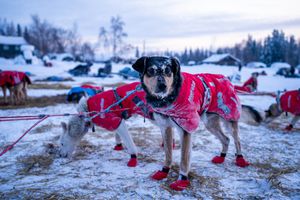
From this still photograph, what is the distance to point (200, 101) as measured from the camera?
3588 mm

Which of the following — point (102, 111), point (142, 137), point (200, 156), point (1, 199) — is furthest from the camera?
point (142, 137)

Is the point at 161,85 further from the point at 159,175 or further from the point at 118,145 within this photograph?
the point at 118,145

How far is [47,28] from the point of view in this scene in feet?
227

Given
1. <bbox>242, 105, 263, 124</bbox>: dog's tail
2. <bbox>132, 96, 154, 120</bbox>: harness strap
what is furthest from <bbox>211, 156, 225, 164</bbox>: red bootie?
<bbox>132, 96, 154, 120</bbox>: harness strap

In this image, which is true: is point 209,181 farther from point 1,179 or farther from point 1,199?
point 1,179

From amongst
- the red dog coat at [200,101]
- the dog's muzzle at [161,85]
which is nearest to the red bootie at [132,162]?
the red dog coat at [200,101]

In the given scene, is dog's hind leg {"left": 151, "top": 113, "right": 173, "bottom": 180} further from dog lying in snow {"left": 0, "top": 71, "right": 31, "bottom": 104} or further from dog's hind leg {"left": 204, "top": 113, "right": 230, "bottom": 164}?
dog lying in snow {"left": 0, "top": 71, "right": 31, "bottom": 104}

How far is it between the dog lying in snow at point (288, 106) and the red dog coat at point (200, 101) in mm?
Answer: 3425

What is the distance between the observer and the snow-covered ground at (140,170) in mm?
3307

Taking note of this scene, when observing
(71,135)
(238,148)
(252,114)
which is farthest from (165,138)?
(252,114)

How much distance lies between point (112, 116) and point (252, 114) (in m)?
3.12

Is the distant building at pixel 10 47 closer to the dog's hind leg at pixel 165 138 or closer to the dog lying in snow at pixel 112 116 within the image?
the dog lying in snow at pixel 112 116

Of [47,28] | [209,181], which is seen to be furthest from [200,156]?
[47,28]

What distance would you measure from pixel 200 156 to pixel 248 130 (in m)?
2.60
